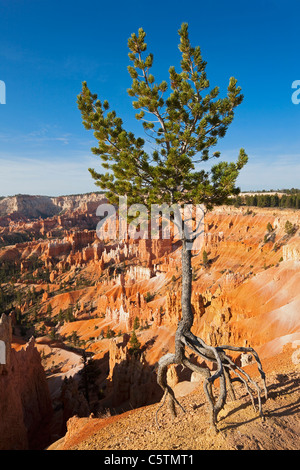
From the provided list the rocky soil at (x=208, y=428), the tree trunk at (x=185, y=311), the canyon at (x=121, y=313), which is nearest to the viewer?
the rocky soil at (x=208, y=428)

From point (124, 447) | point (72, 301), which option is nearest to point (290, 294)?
point (124, 447)

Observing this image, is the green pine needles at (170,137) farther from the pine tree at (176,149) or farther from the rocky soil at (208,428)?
the rocky soil at (208,428)

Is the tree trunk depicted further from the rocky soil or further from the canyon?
the rocky soil

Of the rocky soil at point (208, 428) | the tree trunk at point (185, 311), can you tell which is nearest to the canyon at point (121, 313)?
the tree trunk at point (185, 311)

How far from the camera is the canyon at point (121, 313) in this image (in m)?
17.4

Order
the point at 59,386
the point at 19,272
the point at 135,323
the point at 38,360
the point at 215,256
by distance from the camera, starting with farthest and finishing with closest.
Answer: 1. the point at 19,272
2. the point at 215,256
3. the point at 135,323
4. the point at 59,386
5. the point at 38,360

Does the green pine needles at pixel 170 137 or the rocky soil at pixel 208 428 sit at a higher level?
the green pine needles at pixel 170 137

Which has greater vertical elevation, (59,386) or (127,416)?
(127,416)

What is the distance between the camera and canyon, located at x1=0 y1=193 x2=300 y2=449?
17.4 metres

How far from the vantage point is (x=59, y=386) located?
25.9 m

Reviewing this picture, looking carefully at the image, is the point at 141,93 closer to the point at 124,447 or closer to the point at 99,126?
the point at 99,126

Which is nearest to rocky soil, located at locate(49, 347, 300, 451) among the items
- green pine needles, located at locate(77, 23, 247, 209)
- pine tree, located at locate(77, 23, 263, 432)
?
pine tree, located at locate(77, 23, 263, 432)

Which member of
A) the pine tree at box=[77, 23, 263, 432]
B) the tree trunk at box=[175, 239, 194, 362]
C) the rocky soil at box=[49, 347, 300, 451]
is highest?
the pine tree at box=[77, 23, 263, 432]
